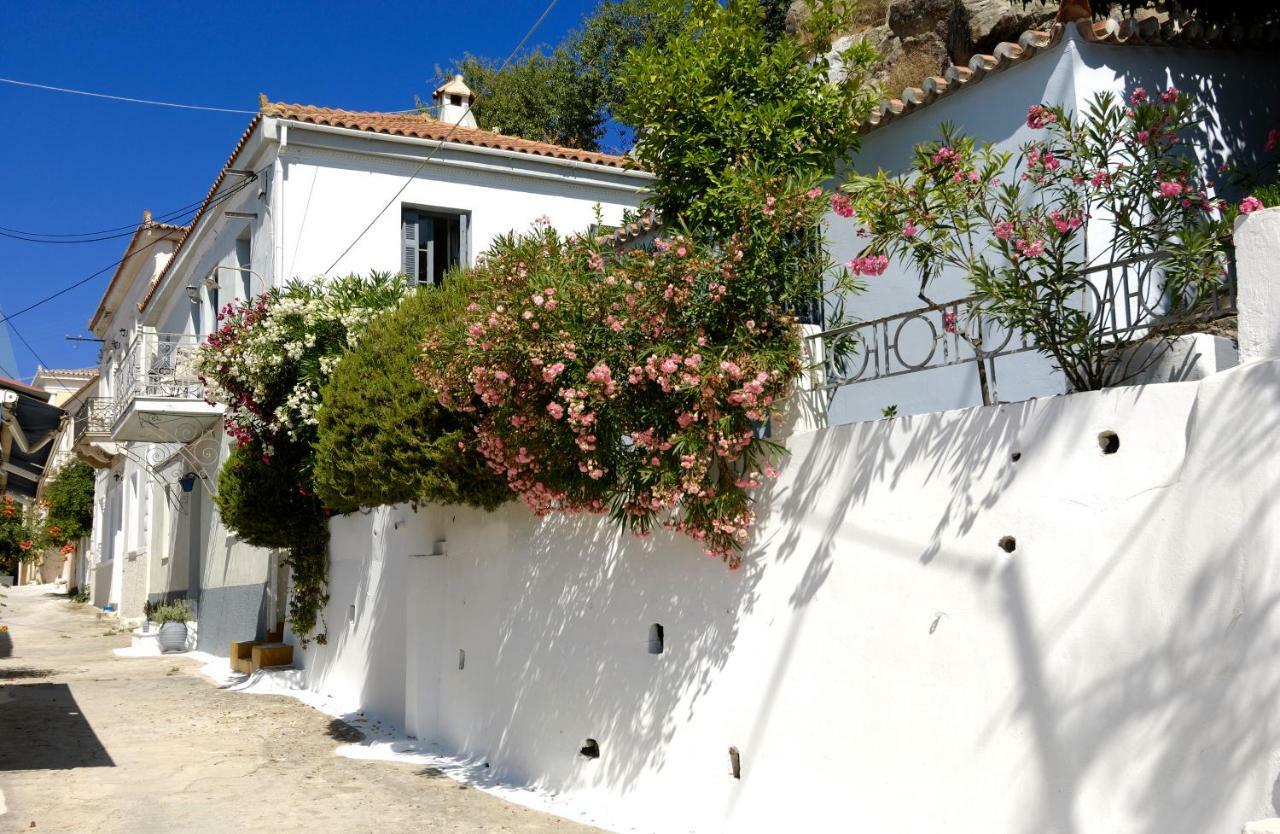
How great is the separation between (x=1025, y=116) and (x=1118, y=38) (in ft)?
2.88

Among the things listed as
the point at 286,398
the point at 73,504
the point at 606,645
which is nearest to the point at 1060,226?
the point at 606,645

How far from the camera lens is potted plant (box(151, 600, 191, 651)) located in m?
21.9

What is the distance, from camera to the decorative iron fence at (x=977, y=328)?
19.4 ft

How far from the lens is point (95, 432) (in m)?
27.9

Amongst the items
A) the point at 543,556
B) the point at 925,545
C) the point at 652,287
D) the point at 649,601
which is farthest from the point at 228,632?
the point at 925,545

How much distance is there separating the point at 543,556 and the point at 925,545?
4452mm

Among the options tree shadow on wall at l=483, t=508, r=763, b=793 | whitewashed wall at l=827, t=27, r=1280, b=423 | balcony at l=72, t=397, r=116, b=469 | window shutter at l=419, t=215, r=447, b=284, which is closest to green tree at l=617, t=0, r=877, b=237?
whitewashed wall at l=827, t=27, r=1280, b=423

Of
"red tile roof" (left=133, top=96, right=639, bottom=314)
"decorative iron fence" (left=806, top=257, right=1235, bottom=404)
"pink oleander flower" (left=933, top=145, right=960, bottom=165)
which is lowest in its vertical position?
"decorative iron fence" (left=806, top=257, right=1235, bottom=404)

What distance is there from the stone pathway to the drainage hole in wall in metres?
1.46

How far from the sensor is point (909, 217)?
6.80 meters

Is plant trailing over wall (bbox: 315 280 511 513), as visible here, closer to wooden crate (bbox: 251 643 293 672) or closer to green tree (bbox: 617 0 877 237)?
green tree (bbox: 617 0 877 237)

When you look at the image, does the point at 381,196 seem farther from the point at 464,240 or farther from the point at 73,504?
the point at 73,504

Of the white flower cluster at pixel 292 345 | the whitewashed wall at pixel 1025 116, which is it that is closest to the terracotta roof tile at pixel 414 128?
the white flower cluster at pixel 292 345

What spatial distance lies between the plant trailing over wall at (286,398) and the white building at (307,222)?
207 centimetres
